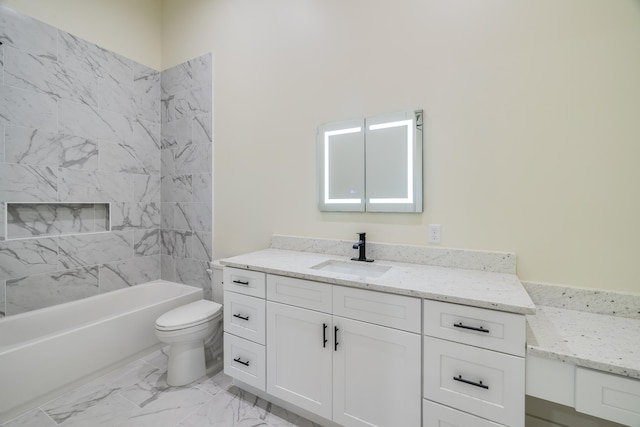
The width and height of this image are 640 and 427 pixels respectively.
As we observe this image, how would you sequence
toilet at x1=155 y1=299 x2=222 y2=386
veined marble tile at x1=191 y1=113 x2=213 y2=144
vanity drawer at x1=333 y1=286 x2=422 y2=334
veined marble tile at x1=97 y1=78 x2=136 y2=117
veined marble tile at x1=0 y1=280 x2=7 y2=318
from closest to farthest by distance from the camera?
vanity drawer at x1=333 y1=286 x2=422 y2=334, toilet at x1=155 y1=299 x2=222 y2=386, veined marble tile at x1=0 y1=280 x2=7 y2=318, veined marble tile at x1=97 y1=78 x2=136 y2=117, veined marble tile at x1=191 y1=113 x2=213 y2=144

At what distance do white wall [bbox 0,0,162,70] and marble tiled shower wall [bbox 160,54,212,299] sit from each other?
0.95 feet

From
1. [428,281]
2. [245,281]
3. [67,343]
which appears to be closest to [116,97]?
[67,343]

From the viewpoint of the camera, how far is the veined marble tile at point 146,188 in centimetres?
279

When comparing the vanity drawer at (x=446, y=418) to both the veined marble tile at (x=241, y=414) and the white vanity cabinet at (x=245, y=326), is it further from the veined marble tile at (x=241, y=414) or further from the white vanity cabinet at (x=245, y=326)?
the white vanity cabinet at (x=245, y=326)

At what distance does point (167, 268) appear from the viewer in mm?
2953

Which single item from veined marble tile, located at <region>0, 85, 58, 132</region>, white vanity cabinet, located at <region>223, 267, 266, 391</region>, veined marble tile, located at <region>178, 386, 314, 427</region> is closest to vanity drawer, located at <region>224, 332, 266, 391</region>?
white vanity cabinet, located at <region>223, 267, 266, 391</region>

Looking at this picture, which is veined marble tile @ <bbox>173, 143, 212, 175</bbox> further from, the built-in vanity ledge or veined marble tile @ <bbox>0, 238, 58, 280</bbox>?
the built-in vanity ledge

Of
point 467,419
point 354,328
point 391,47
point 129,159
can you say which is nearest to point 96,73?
point 129,159

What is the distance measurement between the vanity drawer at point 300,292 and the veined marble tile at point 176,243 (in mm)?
1555

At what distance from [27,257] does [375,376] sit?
263 cm

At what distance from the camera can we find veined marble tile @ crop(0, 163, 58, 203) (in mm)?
1996

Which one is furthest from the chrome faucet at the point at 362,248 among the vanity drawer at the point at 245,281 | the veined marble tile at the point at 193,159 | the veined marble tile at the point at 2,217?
the veined marble tile at the point at 2,217

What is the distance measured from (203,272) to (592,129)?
2969 millimetres

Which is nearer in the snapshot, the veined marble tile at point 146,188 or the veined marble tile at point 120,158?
the veined marble tile at point 120,158
